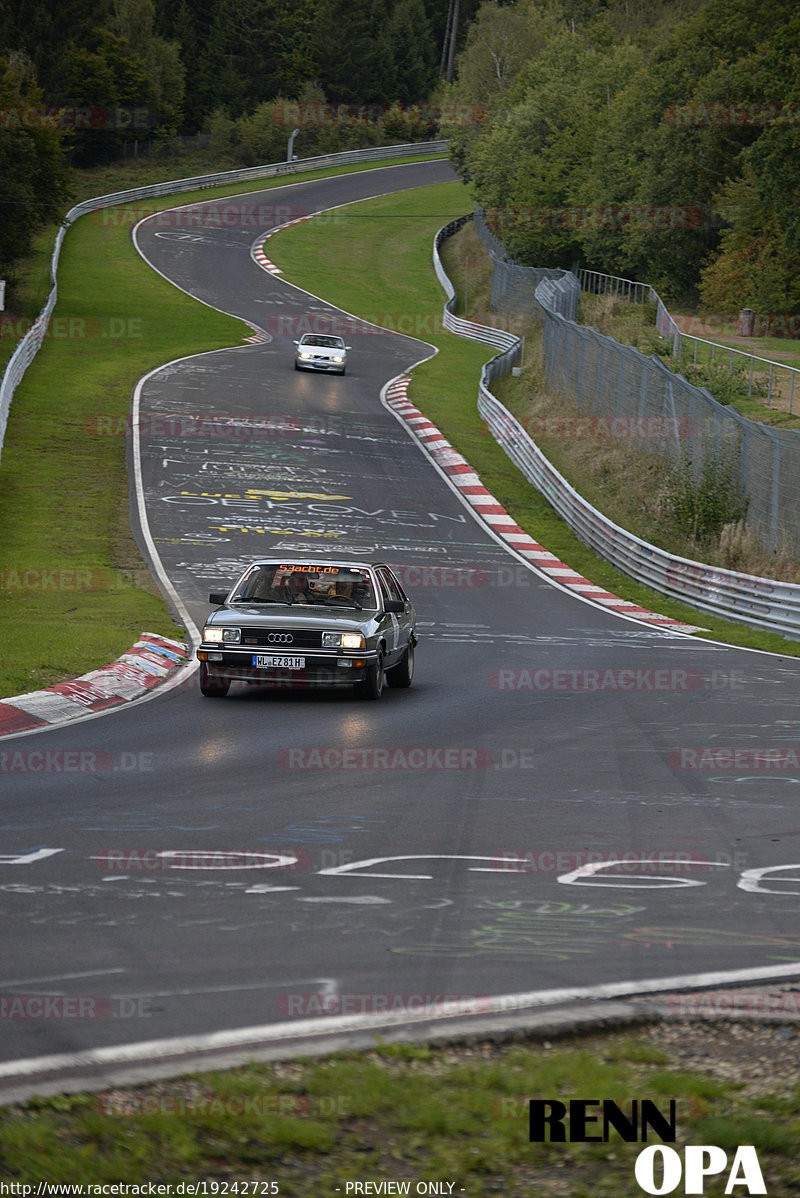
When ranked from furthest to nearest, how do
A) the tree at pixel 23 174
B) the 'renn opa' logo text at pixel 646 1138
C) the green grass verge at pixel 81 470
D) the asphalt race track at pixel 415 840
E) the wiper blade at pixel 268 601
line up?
the tree at pixel 23 174 → the green grass verge at pixel 81 470 → the wiper blade at pixel 268 601 → the asphalt race track at pixel 415 840 → the 'renn opa' logo text at pixel 646 1138

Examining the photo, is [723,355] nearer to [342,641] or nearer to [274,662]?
[342,641]

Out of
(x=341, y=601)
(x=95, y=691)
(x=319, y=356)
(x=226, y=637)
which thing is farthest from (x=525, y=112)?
(x=95, y=691)

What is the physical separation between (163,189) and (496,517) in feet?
225

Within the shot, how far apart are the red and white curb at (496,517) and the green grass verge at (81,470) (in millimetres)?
8137

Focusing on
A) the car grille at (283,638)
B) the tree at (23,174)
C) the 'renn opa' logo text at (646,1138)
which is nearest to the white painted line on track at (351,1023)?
the 'renn opa' logo text at (646,1138)

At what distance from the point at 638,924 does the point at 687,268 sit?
57610 mm

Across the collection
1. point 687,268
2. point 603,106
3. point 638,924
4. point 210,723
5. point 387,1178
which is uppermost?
point 603,106

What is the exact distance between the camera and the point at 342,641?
47.0 ft

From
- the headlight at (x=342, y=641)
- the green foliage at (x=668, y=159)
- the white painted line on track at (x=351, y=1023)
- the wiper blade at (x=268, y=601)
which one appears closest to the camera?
the white painted line on track at (x=351, y=1023)

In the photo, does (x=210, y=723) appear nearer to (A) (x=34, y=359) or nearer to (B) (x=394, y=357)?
(A) (x=34, y=359)

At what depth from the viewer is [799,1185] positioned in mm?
3816

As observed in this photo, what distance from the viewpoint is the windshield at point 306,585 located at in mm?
15625

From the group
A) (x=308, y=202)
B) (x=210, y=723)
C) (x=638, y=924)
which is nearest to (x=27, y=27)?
(x=308, y=202)

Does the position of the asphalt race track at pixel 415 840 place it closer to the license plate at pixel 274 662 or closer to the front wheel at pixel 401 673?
the front wheel at pixel 401 673
